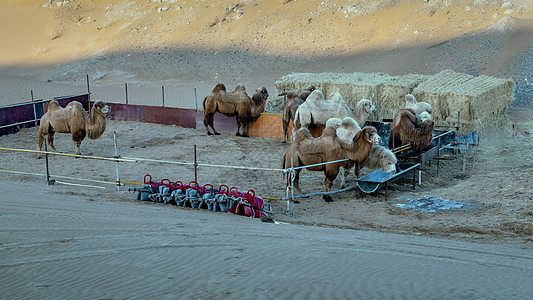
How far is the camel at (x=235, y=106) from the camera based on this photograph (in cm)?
1877

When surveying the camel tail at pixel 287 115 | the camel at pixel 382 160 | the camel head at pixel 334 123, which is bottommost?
the camel at pixel 382 160

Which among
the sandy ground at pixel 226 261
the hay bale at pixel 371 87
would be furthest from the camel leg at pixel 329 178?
the hay bale at pixel 371 87

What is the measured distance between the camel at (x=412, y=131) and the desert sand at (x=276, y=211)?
0.78 meters

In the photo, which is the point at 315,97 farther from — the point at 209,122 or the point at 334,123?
the point at 209,122

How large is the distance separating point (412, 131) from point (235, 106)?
6.69 metres

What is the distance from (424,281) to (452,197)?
550 cm

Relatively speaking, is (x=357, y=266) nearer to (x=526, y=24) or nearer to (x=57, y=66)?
(x=526, y=24)

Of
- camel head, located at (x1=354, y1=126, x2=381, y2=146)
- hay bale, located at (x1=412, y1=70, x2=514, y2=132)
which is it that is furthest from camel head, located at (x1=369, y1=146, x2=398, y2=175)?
hay bale, located at (x1=412, y1=70, x2=514, y2=132)

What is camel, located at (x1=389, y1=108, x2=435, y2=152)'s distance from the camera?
14086 mm

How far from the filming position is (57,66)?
1473 inches

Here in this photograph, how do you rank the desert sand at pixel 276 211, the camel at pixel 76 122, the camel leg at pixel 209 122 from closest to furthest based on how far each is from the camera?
the desert sand at pixel 276 211 < the camel at pixel 76 122 < the camel leg at pixel 209 122

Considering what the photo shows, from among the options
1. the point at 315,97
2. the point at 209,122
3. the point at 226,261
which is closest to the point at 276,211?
the point at 226,261

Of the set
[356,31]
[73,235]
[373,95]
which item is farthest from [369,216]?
[356,31]

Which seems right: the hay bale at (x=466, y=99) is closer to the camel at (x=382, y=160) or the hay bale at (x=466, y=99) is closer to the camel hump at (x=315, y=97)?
the camel hump at (x=315, y=97)
